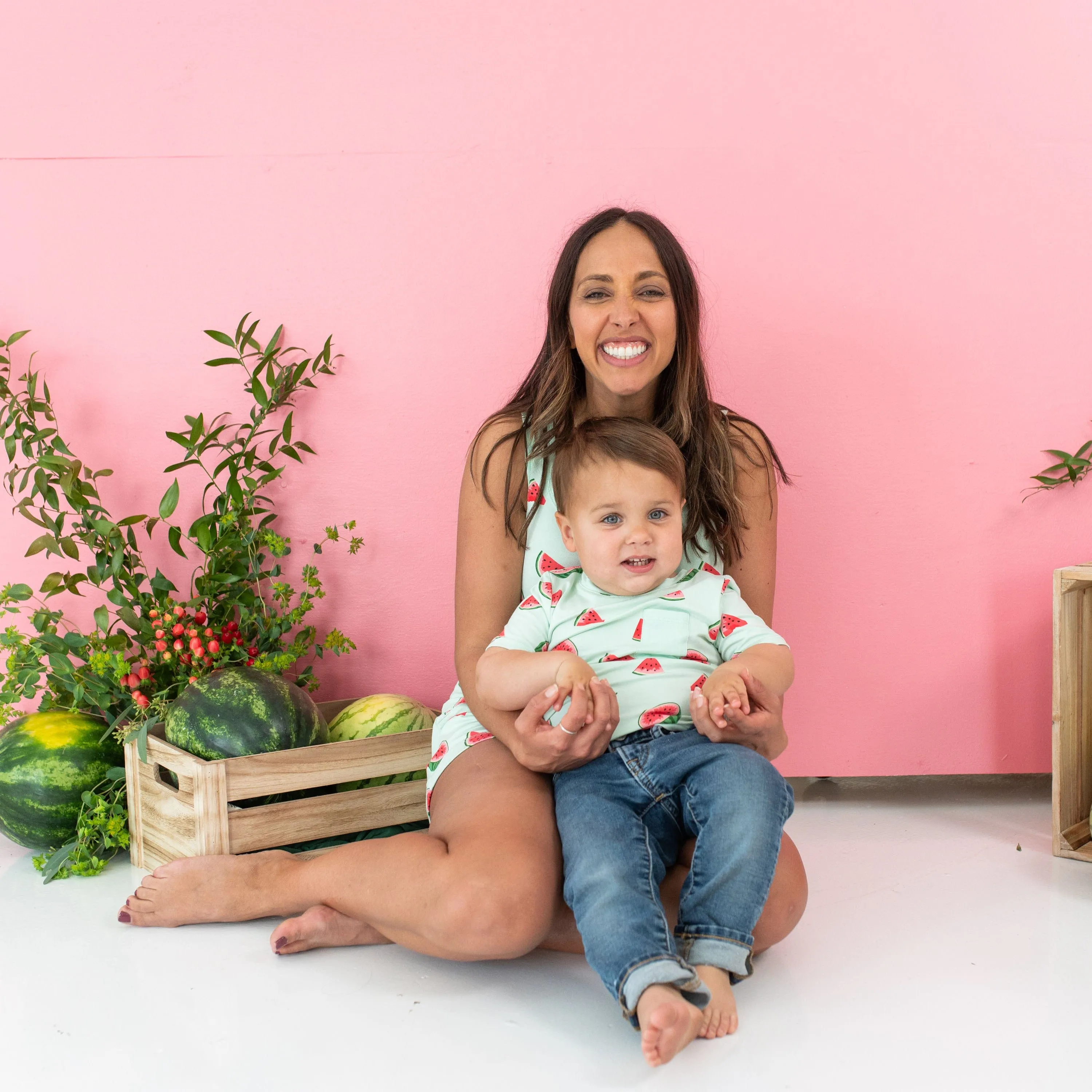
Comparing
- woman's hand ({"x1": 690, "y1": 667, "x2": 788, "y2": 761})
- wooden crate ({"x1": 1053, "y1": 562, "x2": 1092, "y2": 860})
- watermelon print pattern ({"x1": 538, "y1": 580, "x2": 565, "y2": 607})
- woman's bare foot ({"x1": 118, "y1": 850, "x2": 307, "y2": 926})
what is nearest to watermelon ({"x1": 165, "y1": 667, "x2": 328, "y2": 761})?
woman's bare foot ({"x1": 118, "y1": 850, "x2": 307, "y2": 926})

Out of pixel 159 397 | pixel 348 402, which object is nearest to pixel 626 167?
pixel 348 402

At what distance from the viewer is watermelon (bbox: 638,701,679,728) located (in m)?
1.60

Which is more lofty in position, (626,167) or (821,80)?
(821,80)

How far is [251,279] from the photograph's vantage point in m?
2.30

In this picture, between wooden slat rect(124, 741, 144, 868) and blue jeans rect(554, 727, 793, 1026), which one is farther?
wooden slat rect(124, 741, 144, 868)

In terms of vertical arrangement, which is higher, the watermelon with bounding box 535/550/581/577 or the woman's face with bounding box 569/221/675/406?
the woman's face with bounding box 569/221/675/406

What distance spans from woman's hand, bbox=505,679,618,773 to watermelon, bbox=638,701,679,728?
48 mm

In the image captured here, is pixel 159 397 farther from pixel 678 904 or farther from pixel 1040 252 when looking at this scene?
pixel 1040 252

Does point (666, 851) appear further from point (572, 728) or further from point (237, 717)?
point (237, 717)

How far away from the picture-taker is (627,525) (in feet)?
5.32

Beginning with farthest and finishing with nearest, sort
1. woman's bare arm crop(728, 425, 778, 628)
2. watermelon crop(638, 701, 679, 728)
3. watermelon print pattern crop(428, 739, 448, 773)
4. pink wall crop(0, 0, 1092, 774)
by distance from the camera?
pink wall crop(0, 0, 1092, 774)
woman's bare arm crop(728, 425, 778, 628)
watermelon print pattern crop(428, 739, 448, 773)
watermelon crop(638, 701, 679, 728)

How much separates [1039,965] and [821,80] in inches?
72.0

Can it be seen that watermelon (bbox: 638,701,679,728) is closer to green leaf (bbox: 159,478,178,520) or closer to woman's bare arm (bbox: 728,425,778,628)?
woman's bare arm (bbox: 728,425,778,628)

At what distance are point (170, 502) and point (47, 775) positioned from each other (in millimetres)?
593
